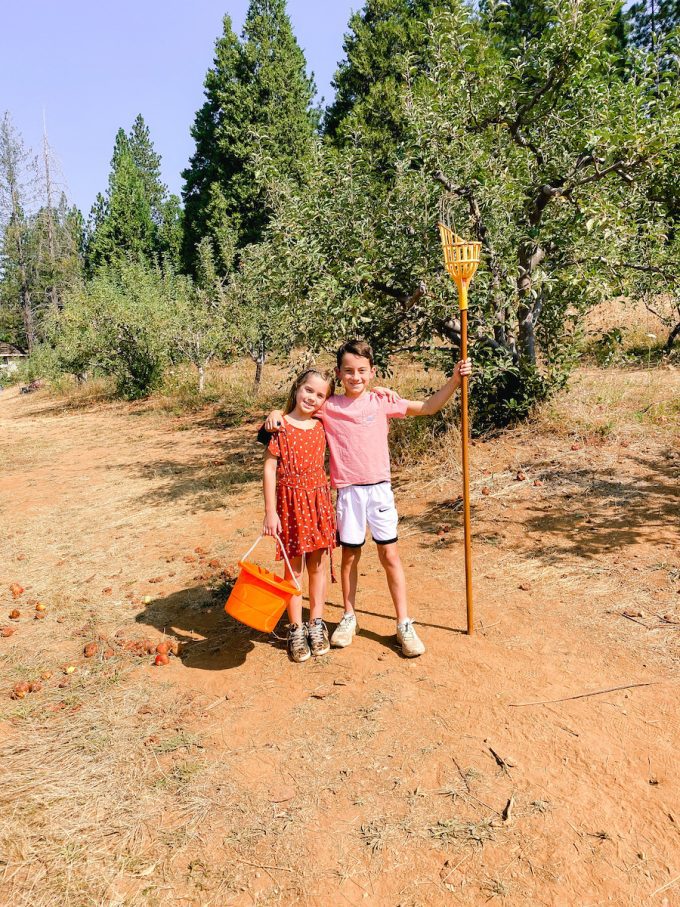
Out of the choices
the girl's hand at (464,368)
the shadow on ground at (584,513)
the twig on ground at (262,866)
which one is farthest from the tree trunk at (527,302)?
the twig on ground at (262,866)

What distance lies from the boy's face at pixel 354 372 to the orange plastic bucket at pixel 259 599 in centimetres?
97

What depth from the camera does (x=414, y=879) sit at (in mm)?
2348

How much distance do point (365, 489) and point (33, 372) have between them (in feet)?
89.6

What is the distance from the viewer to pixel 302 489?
3.81 m

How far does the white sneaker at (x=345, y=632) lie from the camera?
12.9ft

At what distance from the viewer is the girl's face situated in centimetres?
373

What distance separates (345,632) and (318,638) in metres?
0.17

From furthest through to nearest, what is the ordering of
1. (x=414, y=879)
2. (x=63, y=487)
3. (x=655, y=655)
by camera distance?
(x=63, y=487) < (x=655, y=655) < (x=414, y=879)

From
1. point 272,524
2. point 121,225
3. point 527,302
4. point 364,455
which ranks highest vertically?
point 121,225

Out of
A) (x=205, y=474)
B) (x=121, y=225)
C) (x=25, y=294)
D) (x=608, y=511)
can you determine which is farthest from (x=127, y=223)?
(x=608, y=511)

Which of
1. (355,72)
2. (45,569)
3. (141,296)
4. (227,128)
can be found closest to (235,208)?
(227,128)

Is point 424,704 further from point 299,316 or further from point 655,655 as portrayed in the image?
point 299,316

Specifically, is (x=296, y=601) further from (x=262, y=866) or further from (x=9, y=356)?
(x=9, y=356)

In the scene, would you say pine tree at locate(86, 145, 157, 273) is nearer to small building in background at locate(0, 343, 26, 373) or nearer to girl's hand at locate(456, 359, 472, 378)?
small building in background at locate(0, 343, 26, 373)
